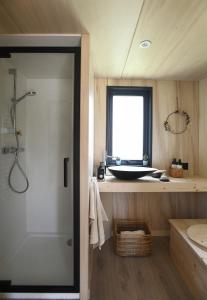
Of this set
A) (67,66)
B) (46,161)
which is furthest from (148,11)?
(46,161)

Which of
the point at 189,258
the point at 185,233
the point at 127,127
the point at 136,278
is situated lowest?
the point at 136,278

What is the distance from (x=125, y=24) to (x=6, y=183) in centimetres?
187

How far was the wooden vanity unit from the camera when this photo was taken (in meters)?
1.52

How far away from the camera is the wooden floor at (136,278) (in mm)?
1671

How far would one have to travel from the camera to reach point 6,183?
2041 mm

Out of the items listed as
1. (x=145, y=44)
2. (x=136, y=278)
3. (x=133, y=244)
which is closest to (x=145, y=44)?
(x=145, y=44)

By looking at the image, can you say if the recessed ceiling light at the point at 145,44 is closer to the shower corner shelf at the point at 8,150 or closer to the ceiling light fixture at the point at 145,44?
the ceiling light fixture at the point at 145,44

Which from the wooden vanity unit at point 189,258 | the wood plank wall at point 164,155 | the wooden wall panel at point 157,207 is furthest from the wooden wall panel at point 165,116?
the wooden vanity unit at point 189,258

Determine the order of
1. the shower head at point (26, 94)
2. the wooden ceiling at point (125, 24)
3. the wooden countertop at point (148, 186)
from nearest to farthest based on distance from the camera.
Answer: the wooden ceiling at point (125, 24) < the wooden countertop at point (148, 186) < the shower head at point (26, 94)

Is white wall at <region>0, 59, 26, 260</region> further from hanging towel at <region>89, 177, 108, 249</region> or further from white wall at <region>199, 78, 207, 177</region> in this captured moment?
white wall at <region>199, 78, 207, 177</region>

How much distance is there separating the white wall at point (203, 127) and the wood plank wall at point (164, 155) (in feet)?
0.19

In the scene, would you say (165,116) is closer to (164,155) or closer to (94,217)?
(164,155)

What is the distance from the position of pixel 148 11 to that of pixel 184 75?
4.50ft

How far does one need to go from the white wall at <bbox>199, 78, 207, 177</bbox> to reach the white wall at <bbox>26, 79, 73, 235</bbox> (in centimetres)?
178
